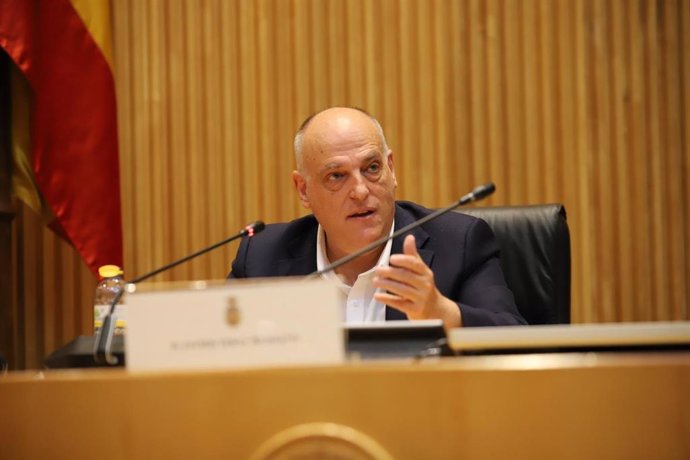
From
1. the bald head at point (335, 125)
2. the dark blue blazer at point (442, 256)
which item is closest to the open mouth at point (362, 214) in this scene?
the dark blue blazer at point (442, 256)

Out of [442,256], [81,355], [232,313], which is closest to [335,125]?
[442,256]

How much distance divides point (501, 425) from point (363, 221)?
1.71 metres

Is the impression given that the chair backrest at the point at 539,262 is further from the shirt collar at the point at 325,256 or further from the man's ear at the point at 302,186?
the man's ear at the point at 302,186

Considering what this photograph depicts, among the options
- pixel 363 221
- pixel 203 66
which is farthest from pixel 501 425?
pixel 203 66

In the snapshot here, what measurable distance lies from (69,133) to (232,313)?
2.80 meters

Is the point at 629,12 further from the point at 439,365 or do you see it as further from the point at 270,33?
the point at 439,365

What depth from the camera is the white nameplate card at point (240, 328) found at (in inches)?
39.9

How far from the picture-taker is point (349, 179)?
2.60m

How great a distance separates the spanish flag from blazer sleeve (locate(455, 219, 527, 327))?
1750 mm

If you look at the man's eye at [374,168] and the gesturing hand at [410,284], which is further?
the man's eye at [374,168]

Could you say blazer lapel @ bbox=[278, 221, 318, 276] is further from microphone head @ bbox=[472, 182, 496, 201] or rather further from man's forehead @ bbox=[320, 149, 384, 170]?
microphone head @ bbox=[472, 182, 496, 201]

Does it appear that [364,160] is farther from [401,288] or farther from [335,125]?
[401,288]

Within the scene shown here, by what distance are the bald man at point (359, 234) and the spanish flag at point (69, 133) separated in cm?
114

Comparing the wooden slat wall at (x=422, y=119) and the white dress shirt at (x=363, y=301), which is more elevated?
the wooden slat wall at (x=422, y=119)
